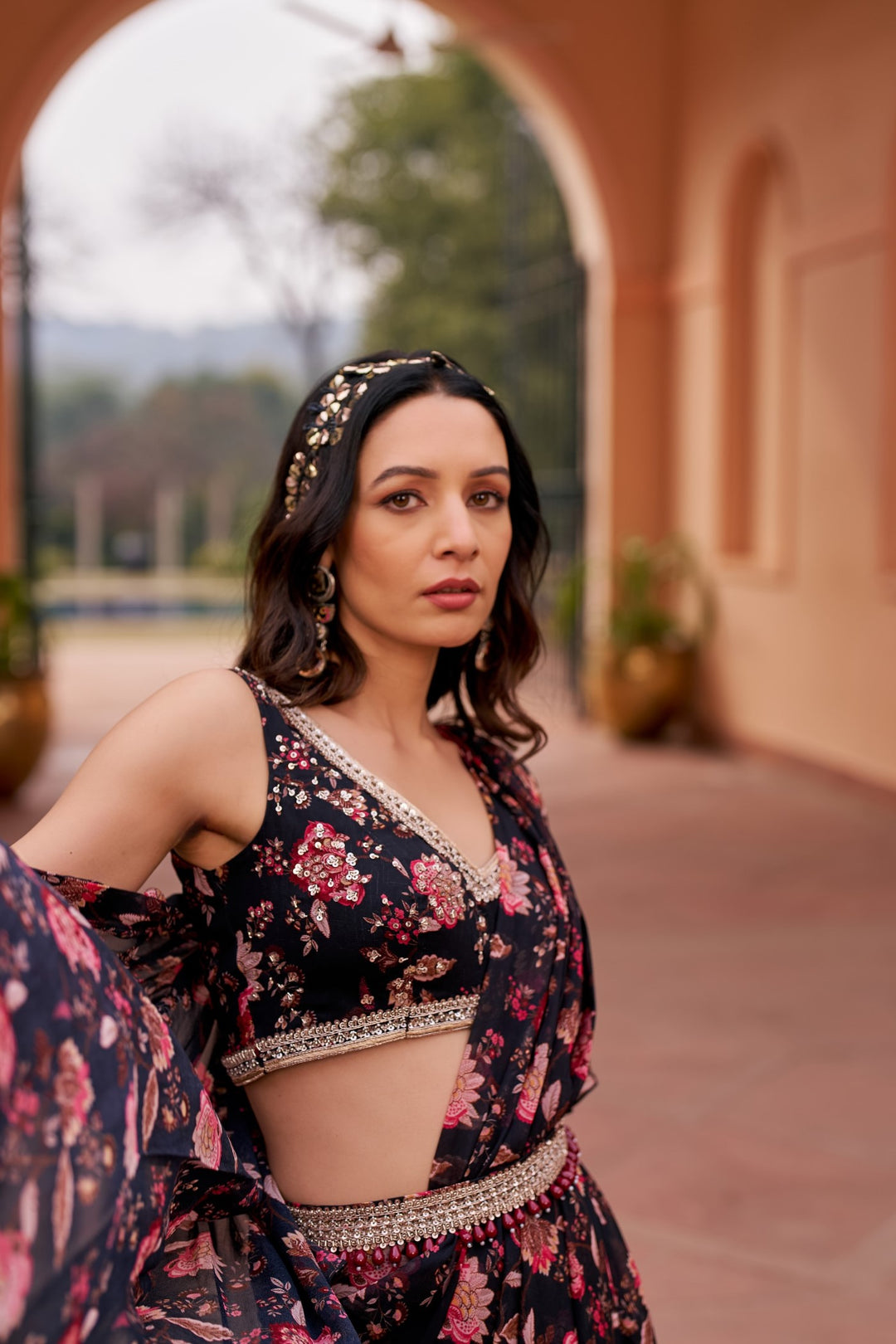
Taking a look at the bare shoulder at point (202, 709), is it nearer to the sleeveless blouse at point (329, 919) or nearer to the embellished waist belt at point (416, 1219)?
the sleeveless blouse at point (329, 919)

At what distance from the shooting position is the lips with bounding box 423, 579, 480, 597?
1.41 m

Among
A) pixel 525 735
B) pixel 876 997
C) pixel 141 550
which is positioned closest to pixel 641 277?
pixel 876 997

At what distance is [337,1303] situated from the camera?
4.16 ft

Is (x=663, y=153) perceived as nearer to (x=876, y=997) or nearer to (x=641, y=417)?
(x=641, y=417)

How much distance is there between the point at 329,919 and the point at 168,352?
1226 inches

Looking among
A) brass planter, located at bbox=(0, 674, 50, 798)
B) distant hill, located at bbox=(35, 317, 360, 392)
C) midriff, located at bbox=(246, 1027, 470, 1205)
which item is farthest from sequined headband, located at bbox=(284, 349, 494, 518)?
distant hill, located at bbox=(35, 317, 360, 392)

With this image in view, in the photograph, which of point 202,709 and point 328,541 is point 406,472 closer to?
point 328,541

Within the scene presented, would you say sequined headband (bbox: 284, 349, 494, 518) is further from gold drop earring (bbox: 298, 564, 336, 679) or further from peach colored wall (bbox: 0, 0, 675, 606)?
peach colored wall (bbox: 0, 0, 675, 606)

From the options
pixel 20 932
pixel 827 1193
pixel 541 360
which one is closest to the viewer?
pixel 20 932

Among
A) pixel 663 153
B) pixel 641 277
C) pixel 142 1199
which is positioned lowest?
pixel 142 1199

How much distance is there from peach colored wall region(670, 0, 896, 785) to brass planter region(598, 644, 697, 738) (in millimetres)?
227

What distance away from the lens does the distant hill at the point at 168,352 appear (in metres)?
30.6

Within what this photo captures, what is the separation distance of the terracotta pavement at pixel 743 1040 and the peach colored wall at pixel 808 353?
58 centimetres

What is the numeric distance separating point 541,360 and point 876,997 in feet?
31.8
